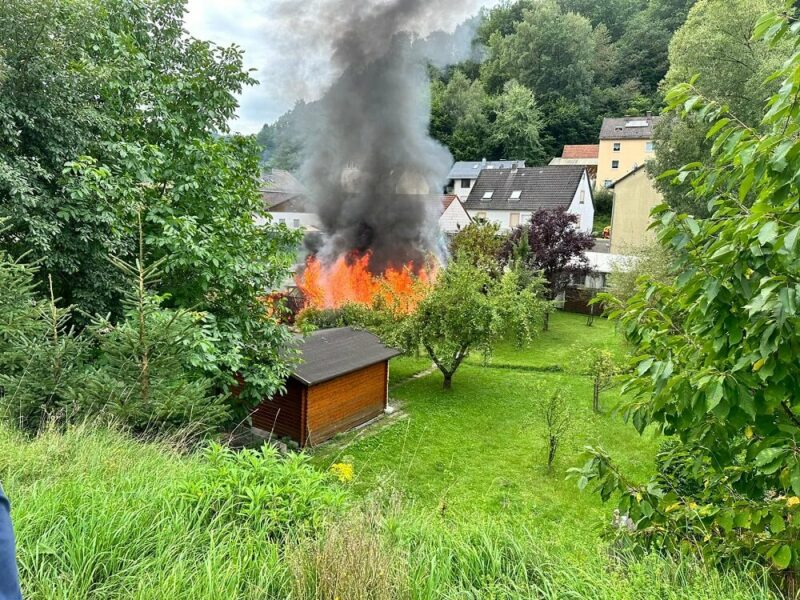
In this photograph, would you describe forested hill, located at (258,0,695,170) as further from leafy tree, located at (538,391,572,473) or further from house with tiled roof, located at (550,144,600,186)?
leafy tree, located at (538,391,572,473)

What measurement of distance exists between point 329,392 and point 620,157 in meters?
46.6

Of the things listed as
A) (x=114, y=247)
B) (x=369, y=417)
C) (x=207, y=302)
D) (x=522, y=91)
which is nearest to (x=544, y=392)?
(x=369, y=417)

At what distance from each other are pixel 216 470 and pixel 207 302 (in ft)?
16.1

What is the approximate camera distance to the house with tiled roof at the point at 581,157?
52.1 m

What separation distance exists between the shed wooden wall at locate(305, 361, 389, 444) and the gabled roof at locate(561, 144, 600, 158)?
152 ft

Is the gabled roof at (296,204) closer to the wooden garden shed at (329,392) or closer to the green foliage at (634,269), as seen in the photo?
the wooden garden shed at (329,392)

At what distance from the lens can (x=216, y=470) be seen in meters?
3.67

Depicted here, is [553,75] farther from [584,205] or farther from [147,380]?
[147,380]

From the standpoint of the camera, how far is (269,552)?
2.89 m

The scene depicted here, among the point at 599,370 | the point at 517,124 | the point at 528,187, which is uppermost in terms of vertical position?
the point at 517,124

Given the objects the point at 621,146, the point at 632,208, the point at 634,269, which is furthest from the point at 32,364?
the point at 621,146

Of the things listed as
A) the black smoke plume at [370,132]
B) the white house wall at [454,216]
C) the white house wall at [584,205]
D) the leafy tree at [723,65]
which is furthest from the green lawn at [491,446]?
the white house wall at [584,205]

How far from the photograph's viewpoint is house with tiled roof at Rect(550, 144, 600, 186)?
171ft

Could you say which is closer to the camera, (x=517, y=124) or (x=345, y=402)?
(x=345, y=402)
